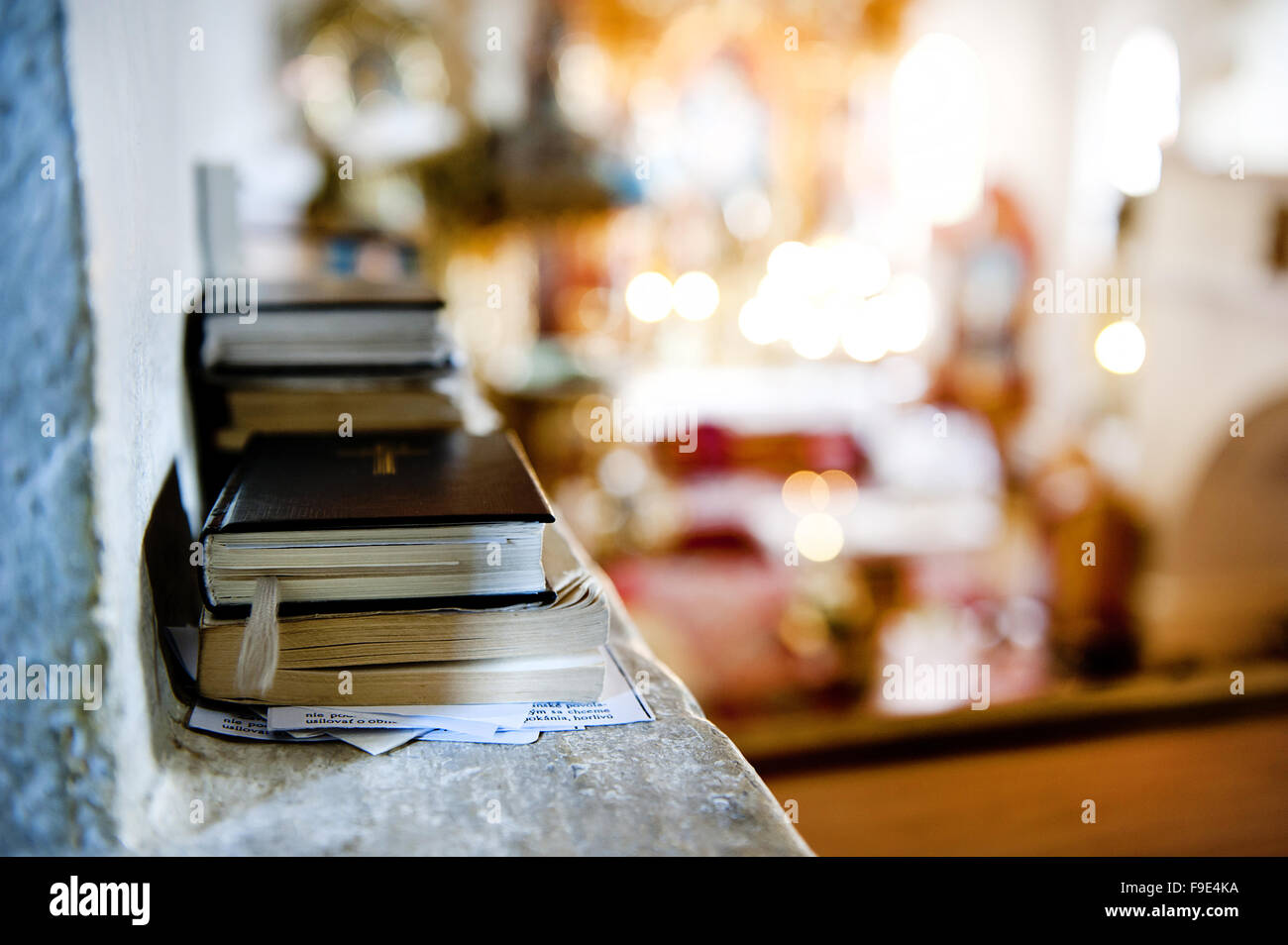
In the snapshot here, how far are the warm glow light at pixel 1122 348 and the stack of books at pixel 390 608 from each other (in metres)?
6.45

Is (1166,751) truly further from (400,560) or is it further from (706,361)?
(706,361)

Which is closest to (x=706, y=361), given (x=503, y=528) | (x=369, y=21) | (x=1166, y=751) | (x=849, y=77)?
(x=849, y=77)

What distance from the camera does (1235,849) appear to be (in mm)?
2037

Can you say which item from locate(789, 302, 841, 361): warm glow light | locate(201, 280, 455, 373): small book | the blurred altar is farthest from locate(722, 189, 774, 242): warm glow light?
locate(201, 280, 455, 373): small book

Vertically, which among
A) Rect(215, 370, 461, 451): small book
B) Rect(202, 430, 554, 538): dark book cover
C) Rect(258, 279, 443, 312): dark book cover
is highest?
Rect(258, 279, 443, 312): dark book cover

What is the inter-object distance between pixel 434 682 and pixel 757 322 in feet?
25.7

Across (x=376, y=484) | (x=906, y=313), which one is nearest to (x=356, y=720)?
(x=376, y=484)

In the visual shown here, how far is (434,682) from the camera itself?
2.32 ft

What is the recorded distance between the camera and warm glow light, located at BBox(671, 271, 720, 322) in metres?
8.23

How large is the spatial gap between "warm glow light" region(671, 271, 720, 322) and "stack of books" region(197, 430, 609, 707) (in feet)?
25.1

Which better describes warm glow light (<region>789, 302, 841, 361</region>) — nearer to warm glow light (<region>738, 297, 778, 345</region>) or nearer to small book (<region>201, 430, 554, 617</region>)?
warm glow light (<region>738, 297, 778, 345</region>)

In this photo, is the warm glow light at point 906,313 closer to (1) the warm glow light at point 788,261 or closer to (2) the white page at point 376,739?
(1) the warm glow light at point 788,261

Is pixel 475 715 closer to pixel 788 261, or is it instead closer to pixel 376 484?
pixel 376 484
